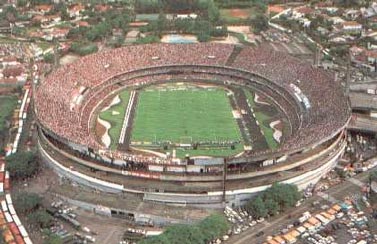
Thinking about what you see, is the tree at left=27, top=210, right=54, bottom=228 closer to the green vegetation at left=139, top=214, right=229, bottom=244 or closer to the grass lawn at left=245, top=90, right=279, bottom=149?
the green vegetation at left=139, top=214, right=229, bottom=244

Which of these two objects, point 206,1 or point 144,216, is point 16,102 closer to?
point 144,216

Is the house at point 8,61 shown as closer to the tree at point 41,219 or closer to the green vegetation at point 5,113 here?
the green vegetation at point 5,113

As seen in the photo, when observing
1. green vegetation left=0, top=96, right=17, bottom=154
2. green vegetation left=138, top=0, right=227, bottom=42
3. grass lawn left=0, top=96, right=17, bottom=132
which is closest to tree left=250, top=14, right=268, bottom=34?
green vegetation left=138, top=0, right=227, bottom=42

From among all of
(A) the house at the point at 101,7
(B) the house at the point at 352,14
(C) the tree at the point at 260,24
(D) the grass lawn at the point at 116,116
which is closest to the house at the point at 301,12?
(B) the house at the point at 352,14

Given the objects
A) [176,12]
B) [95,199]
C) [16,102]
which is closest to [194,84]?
[16,102]

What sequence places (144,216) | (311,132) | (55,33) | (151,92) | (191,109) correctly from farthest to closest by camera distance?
(55,33), (151,92), (191,109), (311,132), (144,216)
